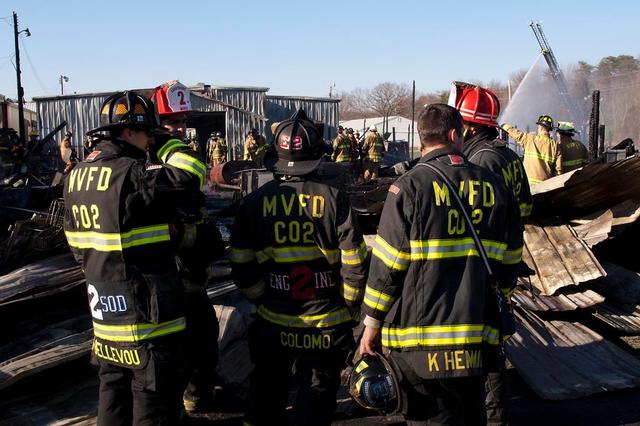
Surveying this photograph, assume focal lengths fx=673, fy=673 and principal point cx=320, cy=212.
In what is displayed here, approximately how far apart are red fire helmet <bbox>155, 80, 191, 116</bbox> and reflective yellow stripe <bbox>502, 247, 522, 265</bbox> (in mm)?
2322

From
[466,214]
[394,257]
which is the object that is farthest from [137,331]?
[466,214]

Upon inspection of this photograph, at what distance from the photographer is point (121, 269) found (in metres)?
3.22

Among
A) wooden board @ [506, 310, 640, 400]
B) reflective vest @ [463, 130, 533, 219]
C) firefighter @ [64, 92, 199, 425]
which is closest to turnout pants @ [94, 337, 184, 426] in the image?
firefighter @ [64, 92, 199, 425]

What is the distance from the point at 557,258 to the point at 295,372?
3958 mm

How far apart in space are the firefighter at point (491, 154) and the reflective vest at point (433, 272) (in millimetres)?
926

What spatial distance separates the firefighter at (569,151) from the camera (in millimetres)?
8648

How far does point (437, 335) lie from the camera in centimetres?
303

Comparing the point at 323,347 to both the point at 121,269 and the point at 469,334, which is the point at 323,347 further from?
the point at 121,269

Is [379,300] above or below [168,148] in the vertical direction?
below

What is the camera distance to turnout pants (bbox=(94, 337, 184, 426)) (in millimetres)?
3244

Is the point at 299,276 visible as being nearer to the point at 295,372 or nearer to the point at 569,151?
the point at 295,372

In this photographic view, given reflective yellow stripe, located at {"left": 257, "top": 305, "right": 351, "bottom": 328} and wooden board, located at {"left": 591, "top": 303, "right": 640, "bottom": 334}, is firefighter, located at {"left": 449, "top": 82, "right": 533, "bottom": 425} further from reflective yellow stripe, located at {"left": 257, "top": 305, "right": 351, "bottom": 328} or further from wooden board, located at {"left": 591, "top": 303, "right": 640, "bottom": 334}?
wooden board, located at {"left": 591, "top": 303, "right": 640, "bottom": 334}

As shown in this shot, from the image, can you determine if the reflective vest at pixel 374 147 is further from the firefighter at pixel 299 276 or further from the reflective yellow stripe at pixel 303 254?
the reflective yellow stripe at pixel 303 254

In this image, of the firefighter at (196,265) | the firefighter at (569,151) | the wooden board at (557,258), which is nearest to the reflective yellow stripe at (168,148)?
the firefighter at (196,265)
